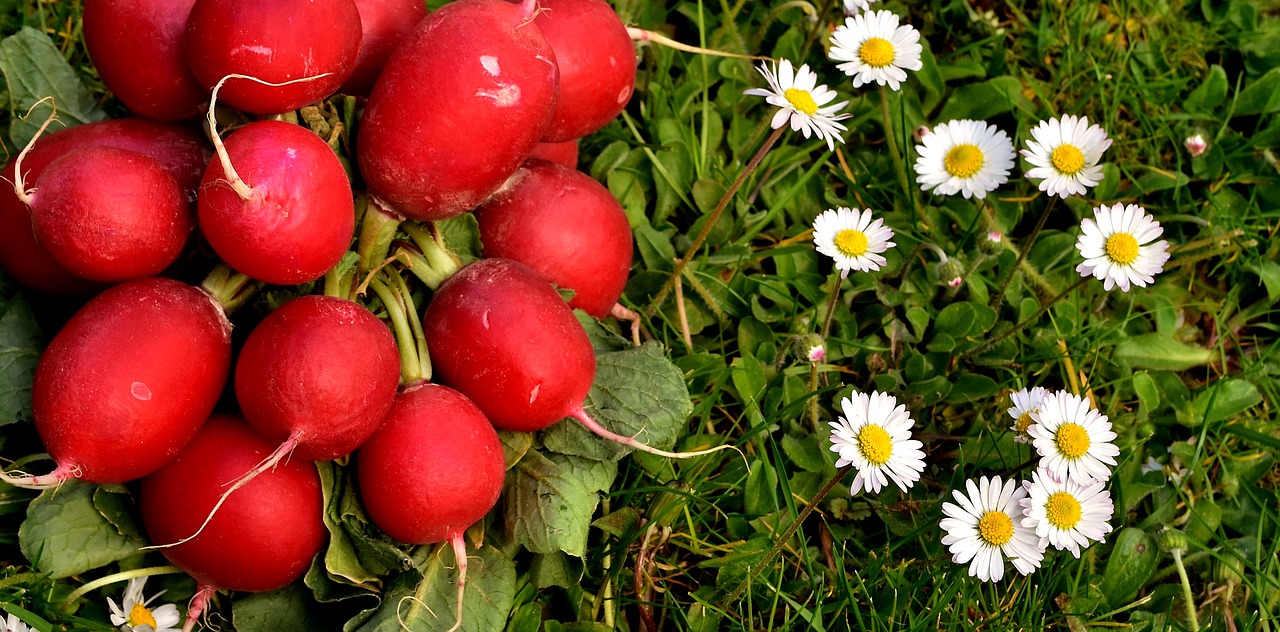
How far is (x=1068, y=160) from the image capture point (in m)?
2.79

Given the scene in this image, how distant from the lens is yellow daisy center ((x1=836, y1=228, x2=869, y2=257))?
2.68 metres

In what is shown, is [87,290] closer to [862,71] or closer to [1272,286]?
[862,71]

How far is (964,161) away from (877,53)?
374 millimetres

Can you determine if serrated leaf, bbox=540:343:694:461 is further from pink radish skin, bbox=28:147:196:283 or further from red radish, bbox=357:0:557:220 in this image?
pink radish skin, bbox=28:147:196:283

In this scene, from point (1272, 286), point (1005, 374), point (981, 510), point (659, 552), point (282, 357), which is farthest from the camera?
point (1272, 286)

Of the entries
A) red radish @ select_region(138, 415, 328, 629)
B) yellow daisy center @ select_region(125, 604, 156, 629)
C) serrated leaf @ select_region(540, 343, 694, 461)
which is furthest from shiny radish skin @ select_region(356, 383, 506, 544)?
yellow daisy center @ select_region(125, 604, 156, 629)

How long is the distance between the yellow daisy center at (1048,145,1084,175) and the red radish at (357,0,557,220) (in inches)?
54.7

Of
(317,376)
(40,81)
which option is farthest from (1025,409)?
(40,81)

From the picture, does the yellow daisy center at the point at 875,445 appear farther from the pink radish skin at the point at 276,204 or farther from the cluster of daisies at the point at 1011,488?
the pink radish skin at the point at 276,204

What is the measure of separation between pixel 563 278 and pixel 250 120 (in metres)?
0.75

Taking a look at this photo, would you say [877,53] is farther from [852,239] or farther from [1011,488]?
[1011,488]

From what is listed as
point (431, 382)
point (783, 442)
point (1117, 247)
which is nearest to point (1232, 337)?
point (1117, 247)

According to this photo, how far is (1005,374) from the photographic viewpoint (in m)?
2.89

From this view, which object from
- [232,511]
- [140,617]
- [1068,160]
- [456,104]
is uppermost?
[1068,160]
